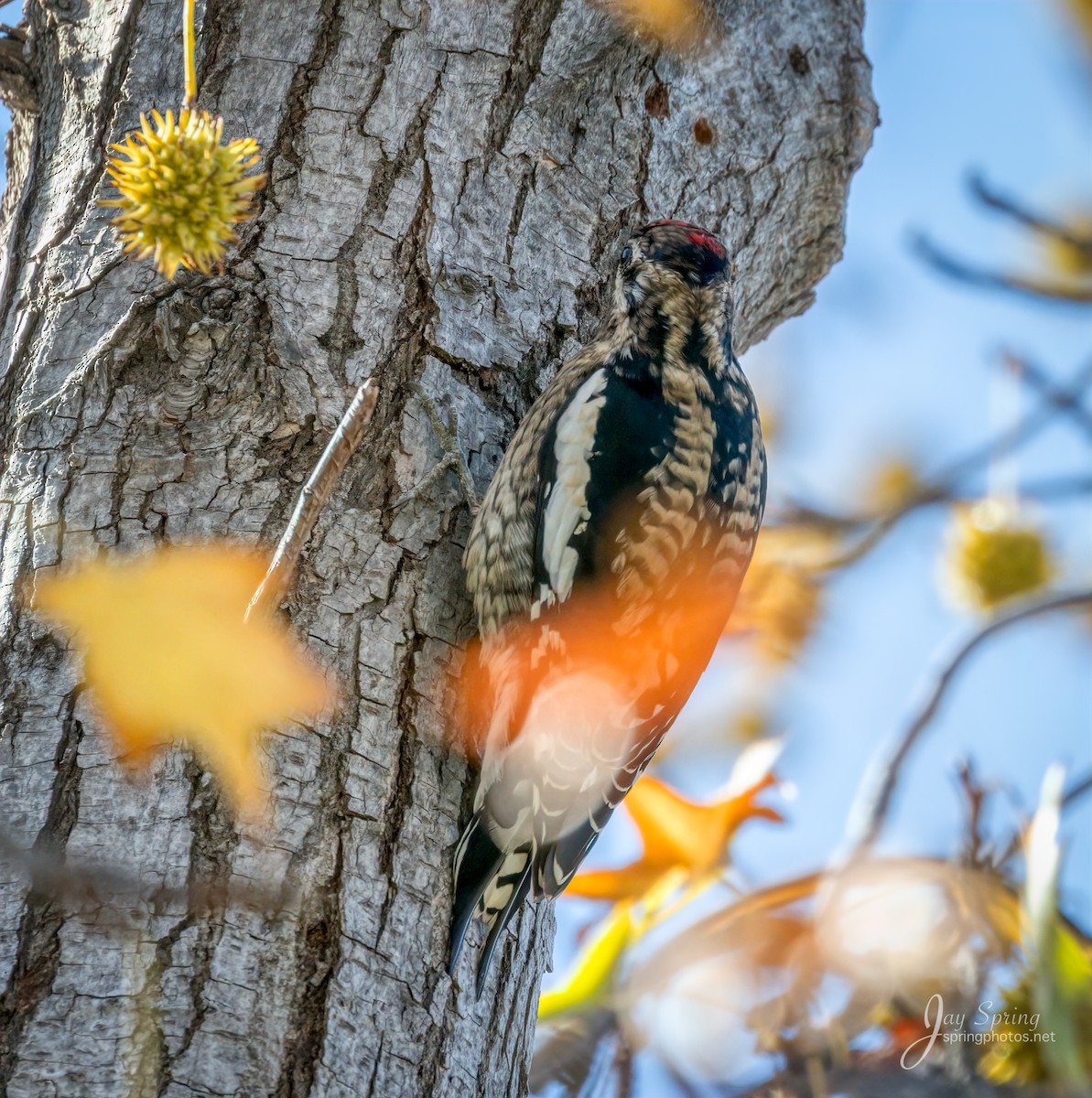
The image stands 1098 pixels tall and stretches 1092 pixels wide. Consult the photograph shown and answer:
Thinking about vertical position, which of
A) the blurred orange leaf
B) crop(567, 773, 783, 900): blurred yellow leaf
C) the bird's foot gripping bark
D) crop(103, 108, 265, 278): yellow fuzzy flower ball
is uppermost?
the blurred orange leaf

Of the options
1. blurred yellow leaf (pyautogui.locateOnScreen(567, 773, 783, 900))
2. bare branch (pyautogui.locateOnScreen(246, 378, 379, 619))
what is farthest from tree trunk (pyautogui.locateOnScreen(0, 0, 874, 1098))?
blurred yellow leaf (pyautogui.locateOnScreen(567, 773, 783, 900))

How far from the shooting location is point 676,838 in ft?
8.23

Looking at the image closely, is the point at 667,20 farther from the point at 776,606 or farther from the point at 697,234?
the point at 776,606

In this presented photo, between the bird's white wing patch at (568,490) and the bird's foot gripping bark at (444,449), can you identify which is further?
the bird's white wing patch at (568,490)

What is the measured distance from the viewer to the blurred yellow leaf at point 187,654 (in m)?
1.79

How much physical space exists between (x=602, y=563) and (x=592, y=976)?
76 cm

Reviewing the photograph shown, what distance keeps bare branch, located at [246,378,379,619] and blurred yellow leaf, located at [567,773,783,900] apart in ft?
3.32

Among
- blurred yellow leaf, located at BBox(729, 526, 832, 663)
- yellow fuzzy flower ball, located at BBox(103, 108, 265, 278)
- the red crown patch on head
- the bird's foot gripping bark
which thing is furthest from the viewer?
blurred yellow leaf, located at BBox(729, 526, 832, 663)

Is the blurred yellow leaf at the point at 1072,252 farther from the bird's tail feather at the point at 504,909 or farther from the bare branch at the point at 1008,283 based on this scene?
the bird's tail feather at the point at 504,909

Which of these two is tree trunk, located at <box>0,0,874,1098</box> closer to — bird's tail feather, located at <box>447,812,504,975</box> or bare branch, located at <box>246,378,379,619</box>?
bird's tail feather, located at <box>447,812,504,975</box>

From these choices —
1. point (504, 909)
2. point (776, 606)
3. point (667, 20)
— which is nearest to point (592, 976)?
point (504, 909)

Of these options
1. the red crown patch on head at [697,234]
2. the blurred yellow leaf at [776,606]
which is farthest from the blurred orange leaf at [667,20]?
the blurred yellow leaf at [776,606]

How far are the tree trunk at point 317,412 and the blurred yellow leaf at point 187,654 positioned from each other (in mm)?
44

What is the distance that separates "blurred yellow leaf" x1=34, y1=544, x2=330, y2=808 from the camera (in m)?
1.79
